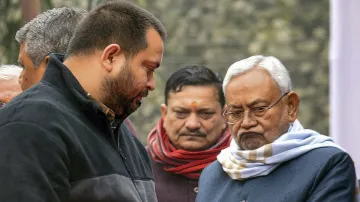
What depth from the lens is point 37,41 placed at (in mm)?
4375

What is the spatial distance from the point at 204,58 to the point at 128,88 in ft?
41.4

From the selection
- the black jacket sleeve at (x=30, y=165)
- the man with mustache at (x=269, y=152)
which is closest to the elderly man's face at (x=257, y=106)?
the man with mustache at (x=269, y=152)

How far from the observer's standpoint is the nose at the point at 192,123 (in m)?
5.63

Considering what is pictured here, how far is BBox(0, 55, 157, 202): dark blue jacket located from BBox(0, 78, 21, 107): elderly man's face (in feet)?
5.54

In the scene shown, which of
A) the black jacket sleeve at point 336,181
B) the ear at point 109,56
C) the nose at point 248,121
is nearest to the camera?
the ear at point 109,56

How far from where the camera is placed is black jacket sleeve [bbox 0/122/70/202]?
312 cm

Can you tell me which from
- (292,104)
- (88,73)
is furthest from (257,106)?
(88,73)

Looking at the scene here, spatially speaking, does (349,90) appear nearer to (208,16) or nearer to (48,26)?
(48,26)

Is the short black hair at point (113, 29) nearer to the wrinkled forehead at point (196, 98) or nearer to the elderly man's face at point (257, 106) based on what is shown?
the elderly man's face at point (257, 106)

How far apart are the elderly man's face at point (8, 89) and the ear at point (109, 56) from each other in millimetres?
1864

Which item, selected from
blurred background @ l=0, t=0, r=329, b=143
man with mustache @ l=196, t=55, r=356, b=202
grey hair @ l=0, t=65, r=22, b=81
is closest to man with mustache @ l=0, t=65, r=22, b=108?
grey hair @ l=0, t=65, r=22, b=81

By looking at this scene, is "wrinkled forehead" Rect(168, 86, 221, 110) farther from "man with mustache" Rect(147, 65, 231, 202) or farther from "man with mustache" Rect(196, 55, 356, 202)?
"man with mustache" Rect(196, 55, 356, 202)

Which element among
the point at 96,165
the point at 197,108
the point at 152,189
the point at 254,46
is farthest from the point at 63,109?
the point at 254,46

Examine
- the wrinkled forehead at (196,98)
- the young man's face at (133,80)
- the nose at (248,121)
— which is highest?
the young man's face at (133,80)
